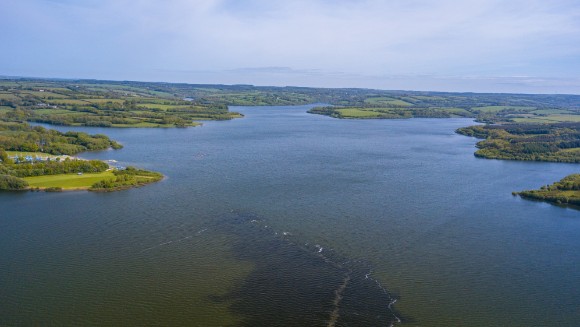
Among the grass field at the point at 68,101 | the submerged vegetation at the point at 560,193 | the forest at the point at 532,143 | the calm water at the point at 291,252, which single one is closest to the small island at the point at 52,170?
the calm water at the point at 291,252

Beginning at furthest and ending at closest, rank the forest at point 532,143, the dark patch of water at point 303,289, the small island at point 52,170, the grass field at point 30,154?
the forest at point 532,143
the grass field at point 30,154
the small island at point 52,170
the dark patch of water at point 303,289

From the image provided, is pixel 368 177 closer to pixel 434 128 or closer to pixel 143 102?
pixel 434 128

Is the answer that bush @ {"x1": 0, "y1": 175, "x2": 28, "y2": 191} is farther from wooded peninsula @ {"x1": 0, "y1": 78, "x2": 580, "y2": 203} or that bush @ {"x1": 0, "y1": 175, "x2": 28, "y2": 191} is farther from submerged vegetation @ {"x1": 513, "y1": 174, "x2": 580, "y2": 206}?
submerged vegetation @ {"x1": 513, "y1": 174, "x2": 580, "y2": 206}

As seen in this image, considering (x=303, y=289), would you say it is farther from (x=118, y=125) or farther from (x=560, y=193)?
(x=118, y=125)

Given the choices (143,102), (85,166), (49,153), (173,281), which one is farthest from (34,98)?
(173,281)

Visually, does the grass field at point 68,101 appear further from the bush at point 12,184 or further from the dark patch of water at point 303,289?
the dark patch of water at point 303,289

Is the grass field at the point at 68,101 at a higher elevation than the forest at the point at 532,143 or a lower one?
higher

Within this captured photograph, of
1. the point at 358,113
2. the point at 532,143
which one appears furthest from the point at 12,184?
the point at 358,113
